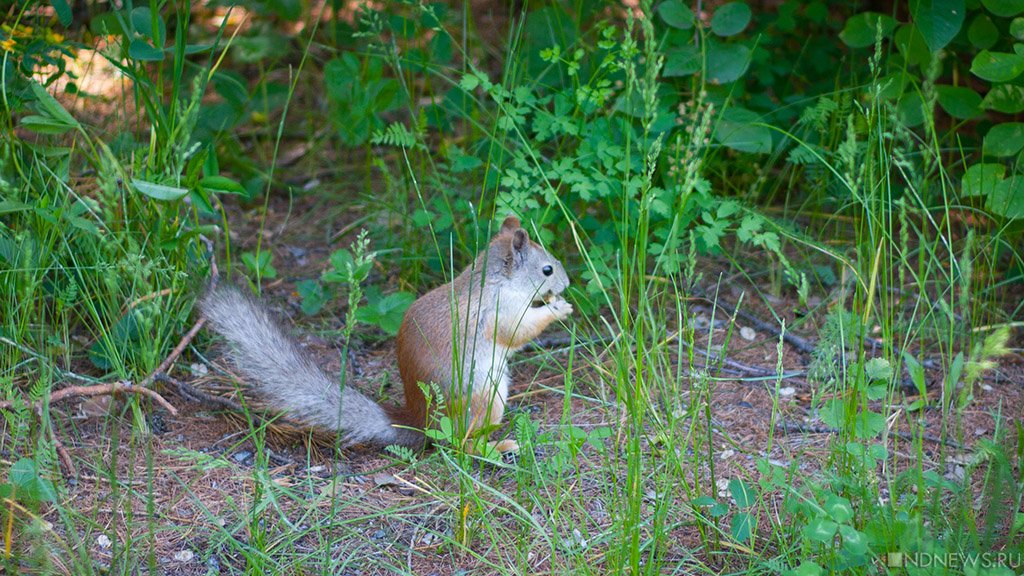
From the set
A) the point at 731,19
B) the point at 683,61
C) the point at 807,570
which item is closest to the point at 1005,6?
the point at 731,19

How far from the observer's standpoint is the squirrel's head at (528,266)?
2.75 meters

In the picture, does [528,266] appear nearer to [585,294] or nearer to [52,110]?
[585,294]

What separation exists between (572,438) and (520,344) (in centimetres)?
76

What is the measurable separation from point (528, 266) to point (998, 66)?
4.79 ft

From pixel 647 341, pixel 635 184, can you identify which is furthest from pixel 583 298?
pixel 635 184

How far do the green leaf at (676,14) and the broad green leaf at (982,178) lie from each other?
3.19ft

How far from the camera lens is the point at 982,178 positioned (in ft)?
9.30

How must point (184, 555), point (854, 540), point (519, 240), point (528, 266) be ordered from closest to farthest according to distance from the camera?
point (854, 540)
point (184, 555)
point (519, 240)
point (528, 266)

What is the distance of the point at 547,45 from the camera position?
3.43 metres

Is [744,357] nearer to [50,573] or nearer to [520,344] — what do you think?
[520,344]

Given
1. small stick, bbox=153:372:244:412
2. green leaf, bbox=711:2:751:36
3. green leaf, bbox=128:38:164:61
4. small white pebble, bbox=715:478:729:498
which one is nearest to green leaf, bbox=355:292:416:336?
small stick, bbox=153:372:244:412

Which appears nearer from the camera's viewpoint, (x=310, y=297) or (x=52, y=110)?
(x=52, y=110)

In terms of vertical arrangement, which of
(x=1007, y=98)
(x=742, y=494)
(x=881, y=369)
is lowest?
(x=742, y=494)

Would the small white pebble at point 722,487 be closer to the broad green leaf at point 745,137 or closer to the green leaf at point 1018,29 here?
the broad green leaf at point 745,137
